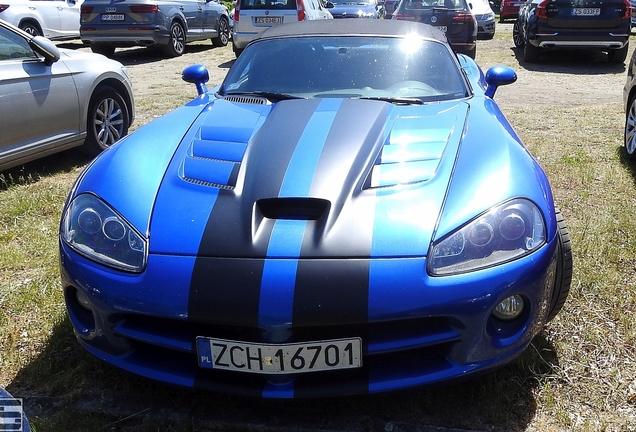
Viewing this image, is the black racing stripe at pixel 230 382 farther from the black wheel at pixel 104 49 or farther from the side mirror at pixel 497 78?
the black wheel at pixel 104 49

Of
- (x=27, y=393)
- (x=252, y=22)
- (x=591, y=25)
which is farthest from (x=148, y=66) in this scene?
(x=27, y=393)

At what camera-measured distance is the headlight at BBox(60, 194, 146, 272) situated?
2104 millimetres

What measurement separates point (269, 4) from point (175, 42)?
2531mm

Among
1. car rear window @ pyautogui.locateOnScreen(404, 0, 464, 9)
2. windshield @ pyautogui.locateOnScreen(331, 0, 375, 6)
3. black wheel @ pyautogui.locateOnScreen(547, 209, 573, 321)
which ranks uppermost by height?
black wheel @ pyautogui.locateOnScreen(547, 209, 573, 321)

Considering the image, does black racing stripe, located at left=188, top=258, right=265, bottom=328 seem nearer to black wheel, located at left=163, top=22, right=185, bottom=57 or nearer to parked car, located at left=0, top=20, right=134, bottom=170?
parked car, located at left=0, top=20, right=134, bottom=170

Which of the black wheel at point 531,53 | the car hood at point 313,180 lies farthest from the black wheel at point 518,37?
the car hood at point 313,180

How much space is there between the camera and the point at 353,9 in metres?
15.3

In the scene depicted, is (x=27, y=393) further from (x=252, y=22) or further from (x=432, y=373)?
(x=252, y=22)

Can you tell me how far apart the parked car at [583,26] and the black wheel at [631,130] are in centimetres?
625

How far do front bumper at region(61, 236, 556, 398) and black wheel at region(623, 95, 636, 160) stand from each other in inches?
134

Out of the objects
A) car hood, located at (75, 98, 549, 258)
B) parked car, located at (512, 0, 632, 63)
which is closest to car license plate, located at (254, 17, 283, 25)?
parked car, located at (512, 0, 632, 63)

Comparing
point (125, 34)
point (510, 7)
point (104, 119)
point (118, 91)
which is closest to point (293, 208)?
point (104, 119)

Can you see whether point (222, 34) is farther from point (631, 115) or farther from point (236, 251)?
point (236, 251)

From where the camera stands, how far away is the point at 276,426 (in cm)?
218
